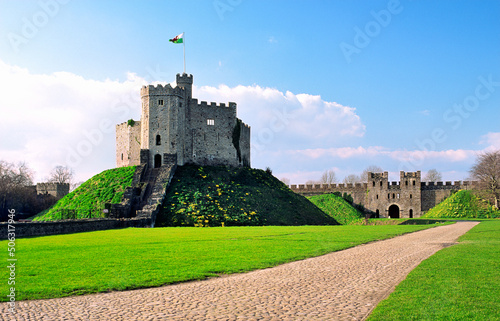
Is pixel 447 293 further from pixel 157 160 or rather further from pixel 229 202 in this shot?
pixel 157 160

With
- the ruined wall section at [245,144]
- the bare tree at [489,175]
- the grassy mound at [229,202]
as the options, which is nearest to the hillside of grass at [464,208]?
the bare tree at [489,175]

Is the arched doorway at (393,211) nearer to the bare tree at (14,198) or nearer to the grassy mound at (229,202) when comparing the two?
the grassy mound at (229,202)

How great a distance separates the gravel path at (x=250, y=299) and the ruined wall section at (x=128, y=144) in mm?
40455

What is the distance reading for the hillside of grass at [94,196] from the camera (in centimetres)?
3925

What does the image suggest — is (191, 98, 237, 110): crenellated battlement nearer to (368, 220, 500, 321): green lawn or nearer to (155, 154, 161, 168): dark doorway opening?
(155, 154, 161, 168): dark doorway opening

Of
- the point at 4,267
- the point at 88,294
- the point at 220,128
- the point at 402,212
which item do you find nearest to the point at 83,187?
the point at 220,128

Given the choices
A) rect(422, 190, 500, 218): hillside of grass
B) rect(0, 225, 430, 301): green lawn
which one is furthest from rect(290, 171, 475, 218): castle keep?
rect(0, 225, 430, 301): green lawn

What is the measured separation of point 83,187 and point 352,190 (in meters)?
45.3

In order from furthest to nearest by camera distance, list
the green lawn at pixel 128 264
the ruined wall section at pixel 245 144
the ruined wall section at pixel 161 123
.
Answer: the ruined wall section at pixel 245 144
the ruined wall section at pixel 161 123
the green lawn at pixel 128 264

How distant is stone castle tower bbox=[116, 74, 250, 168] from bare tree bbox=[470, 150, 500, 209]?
3552 cm

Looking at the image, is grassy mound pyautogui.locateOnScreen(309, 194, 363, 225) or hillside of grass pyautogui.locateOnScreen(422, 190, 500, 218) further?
grassy mound pyautogui.locateOnScreen(309, 194, 363, 225)

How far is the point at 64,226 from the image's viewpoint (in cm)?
2786

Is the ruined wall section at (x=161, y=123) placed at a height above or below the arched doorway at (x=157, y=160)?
above

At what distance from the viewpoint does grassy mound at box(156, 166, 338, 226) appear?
38625 mm
